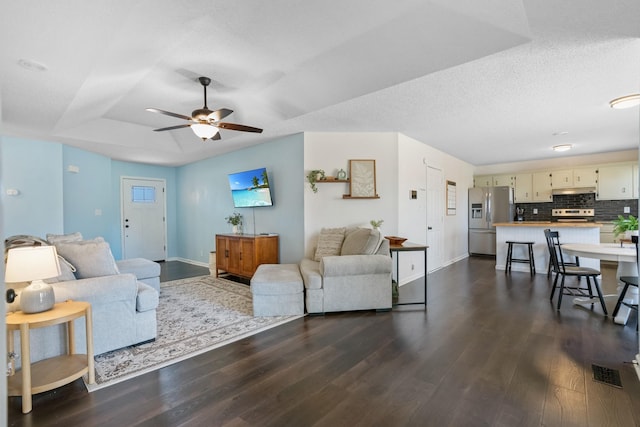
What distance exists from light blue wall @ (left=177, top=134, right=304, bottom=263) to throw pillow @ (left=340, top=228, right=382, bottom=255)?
3.11 ft

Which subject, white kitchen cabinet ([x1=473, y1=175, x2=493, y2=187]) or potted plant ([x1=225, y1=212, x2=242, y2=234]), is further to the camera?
white kitchen cabinet ([x1=473, y1=175, x2=493, y2=187])

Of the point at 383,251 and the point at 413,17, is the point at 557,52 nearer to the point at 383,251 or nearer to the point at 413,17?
the point at 413,17

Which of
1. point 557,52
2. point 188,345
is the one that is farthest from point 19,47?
point 557,52

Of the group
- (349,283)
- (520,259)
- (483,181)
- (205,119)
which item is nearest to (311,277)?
(349,283)

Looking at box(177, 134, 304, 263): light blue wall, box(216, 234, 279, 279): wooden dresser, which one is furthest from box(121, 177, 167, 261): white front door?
box(216, 234, 279, 279): wooden dresser

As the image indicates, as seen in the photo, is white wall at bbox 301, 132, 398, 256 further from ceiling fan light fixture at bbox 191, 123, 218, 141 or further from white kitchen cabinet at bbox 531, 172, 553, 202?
white kitchen cabinet at bbox 531, 172, 553, 202

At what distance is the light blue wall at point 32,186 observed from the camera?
454 centimetres

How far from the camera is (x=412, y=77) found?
281cm

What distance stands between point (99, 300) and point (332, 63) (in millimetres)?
2895

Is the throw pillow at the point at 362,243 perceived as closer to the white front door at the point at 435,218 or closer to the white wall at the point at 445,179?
the white wall at the point at 445,179

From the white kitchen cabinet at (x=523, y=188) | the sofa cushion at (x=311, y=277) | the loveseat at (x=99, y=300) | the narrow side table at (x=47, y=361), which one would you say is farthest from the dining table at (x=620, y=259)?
the narrow side table at (x=47, y=361)

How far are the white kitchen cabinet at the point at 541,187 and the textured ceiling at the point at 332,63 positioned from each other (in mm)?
2724

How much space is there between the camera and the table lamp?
190 centimetres

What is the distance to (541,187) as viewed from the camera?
7.14 metres
